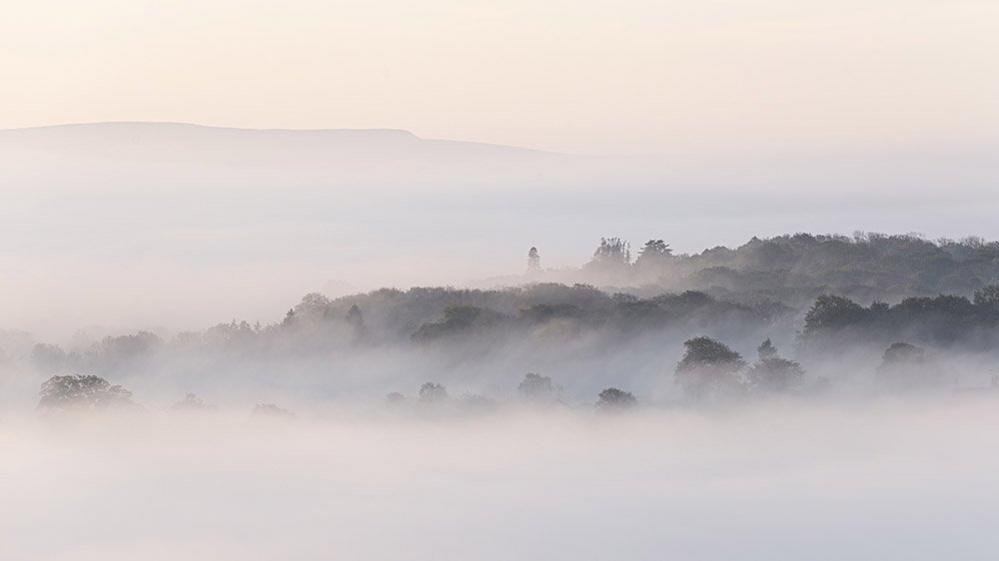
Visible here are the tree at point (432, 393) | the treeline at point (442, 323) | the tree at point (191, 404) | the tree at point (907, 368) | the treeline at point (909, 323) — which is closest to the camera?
the tree at point (907, 368)

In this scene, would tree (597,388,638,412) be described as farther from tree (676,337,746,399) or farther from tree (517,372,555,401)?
tree (517,372,555,401)

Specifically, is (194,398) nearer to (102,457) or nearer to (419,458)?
(102,457)

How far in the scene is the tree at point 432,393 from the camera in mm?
114625

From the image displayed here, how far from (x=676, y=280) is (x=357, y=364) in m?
27.6

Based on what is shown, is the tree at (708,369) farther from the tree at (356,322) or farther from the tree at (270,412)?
the tree at (356,322)

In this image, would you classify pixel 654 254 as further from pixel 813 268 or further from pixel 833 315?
pixel 833 315

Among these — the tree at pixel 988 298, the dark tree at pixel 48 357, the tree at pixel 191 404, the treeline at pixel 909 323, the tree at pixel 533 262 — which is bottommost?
the tree at pixel 191 404

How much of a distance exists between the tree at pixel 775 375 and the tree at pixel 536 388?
39.3ft

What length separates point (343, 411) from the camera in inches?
5017

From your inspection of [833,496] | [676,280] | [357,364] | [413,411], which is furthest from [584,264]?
[833,496]

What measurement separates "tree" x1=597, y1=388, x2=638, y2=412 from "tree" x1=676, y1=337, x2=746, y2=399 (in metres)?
2.83

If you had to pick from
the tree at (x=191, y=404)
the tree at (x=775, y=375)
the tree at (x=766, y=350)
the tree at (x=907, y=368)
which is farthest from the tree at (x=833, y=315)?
the tree at (x=191, y=404)

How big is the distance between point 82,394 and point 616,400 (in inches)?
1151

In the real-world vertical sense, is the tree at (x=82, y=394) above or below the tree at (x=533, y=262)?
below
